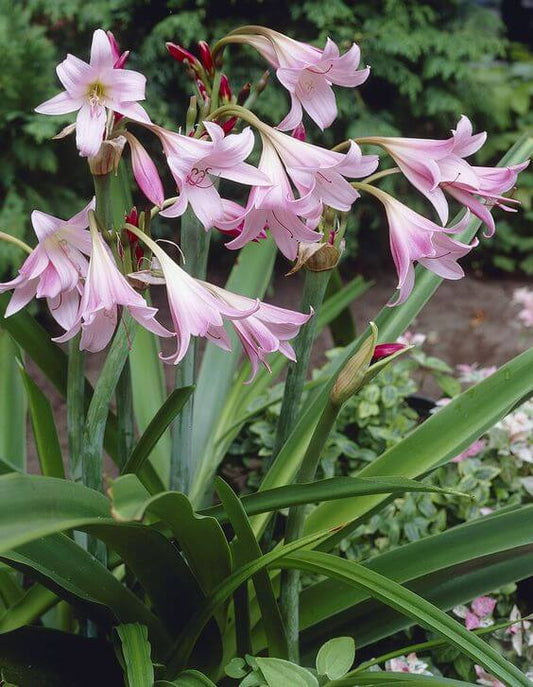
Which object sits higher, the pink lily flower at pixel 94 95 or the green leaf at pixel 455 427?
the pink lily flower at pixel 94 95

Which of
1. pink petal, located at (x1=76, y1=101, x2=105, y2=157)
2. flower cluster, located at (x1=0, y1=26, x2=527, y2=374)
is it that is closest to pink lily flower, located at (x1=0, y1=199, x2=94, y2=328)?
flower cluster, located at (x1=0, y1=26, x2=527, y2=374)

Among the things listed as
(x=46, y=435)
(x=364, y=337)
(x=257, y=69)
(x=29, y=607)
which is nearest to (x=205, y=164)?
(x=364, y=337)

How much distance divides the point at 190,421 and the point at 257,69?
94.2 inches

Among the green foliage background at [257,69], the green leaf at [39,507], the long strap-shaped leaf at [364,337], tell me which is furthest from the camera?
the green foliage background at [257,69]

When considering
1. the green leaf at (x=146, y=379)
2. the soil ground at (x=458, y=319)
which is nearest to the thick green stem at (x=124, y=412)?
the green leaf at (x=146, y=379)

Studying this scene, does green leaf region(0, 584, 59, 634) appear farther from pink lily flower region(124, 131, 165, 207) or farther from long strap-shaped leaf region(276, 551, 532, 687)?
pink lily flower region(124, 131, 165, 207)

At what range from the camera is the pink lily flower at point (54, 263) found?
0.96 m

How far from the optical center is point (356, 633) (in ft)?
4.14

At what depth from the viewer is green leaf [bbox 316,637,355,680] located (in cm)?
101

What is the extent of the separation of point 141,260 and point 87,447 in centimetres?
27

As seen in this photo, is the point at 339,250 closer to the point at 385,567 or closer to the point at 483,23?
the point at 385,567

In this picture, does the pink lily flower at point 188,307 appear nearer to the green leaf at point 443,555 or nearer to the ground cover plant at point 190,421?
the ground cover plant at point 190,421

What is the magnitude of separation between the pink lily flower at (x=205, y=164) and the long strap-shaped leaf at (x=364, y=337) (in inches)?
15.0

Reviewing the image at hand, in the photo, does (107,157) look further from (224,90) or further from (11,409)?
(11,409)
